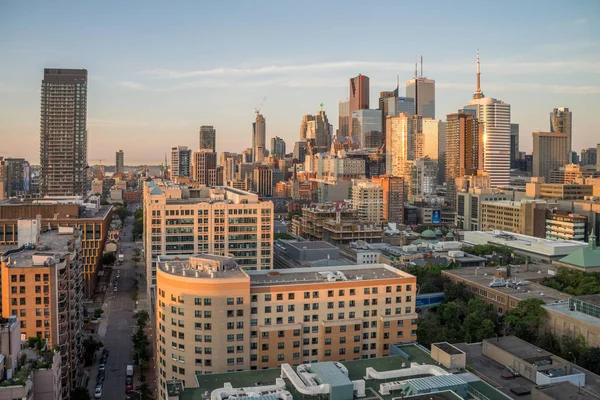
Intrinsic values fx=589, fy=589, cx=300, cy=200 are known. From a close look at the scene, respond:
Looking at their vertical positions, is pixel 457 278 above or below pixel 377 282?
below

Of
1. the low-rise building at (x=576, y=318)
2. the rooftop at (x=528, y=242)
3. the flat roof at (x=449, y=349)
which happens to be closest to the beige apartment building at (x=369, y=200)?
the rooftop at (x=528, y=242)

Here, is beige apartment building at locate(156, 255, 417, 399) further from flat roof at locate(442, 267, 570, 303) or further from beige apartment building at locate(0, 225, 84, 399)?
flat roof at locate(442, 267, 570, 303)

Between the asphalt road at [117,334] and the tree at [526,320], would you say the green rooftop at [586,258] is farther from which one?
the asphalt road at [117,334]

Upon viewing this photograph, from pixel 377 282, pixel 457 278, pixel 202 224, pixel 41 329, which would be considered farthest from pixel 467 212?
pixel 41 329

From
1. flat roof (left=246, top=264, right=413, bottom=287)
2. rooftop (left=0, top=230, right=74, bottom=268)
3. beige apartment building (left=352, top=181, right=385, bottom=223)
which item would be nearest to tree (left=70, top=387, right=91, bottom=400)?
rooftop (left=0, top=230, right=74, bottom=268)

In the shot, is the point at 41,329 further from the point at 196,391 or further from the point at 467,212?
the point at 467,212
